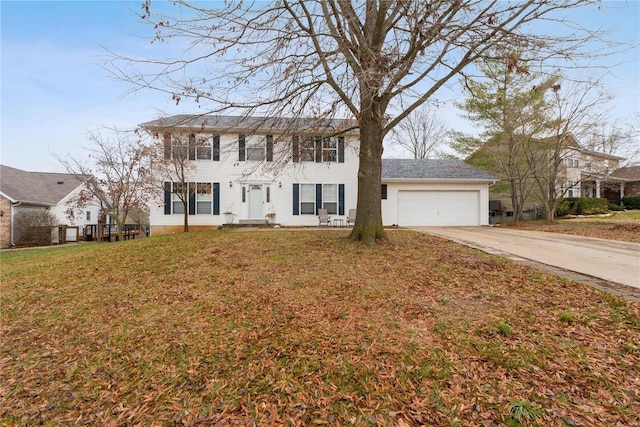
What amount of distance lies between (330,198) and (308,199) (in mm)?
1144

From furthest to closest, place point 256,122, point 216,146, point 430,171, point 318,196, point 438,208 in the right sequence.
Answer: point 430,171
point 438,208
point 318,196
point 216,146
point 256,122

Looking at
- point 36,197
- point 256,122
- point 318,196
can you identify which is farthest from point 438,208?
point 36,197

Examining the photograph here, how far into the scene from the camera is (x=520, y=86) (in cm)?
1421

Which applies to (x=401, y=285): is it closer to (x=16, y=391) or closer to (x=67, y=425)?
(x=67, y=425)

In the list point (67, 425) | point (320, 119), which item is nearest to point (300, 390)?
point (67, 425)

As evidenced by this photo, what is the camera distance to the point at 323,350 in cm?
269

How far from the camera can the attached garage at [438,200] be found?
14.3 meters

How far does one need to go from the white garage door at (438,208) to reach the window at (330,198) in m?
3.39

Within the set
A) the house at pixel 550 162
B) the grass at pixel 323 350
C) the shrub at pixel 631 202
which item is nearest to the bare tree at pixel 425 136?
the house at pixel 550 162

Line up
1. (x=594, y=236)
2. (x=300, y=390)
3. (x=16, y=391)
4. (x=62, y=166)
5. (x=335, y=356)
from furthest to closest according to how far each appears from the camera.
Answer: (x=62, y=166) < (x=594, y=236) < (x=335, y=356) < (x=16, y=391) < (x=300, y=390)

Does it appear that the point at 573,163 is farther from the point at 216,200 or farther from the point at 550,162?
the point at 216,200

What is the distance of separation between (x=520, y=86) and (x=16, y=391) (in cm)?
1940

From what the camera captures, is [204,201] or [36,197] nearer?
[204,201]

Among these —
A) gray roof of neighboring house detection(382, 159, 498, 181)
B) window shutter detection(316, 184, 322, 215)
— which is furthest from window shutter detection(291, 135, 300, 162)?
gray roof of neighboring house detection(382, 159, 498, 181)
